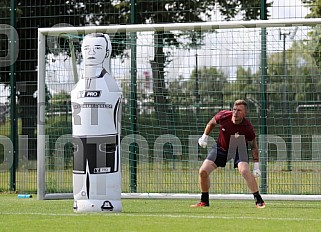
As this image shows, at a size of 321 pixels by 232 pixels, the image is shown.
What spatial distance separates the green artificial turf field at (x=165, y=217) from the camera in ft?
33.8

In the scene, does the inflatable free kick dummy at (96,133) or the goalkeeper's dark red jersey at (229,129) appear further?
the goalkeeper's dark red jersey at (229,129)

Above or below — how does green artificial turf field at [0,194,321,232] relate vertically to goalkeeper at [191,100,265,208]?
below

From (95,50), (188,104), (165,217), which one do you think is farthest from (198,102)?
(165,217)

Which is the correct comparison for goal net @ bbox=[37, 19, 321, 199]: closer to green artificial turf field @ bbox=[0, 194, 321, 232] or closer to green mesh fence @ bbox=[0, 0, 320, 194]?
green mesh fence @ bbox=[0, 0, 320, 194]

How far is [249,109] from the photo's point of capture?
1714 cm

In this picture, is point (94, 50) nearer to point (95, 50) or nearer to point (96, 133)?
point (95, 50)

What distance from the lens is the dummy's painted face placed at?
12.1m

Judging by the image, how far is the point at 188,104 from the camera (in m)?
17.5

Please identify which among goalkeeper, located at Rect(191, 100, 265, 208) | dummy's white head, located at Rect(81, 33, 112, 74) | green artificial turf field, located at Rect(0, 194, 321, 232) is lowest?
green artificial turf field, located at Rect(0, 194, 321, 232)

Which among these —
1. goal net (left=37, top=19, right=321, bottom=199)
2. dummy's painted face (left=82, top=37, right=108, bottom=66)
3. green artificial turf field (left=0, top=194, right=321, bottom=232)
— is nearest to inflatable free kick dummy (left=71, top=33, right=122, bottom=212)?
dummy's painted face (left=82, top=37, right=108, bottom=66)

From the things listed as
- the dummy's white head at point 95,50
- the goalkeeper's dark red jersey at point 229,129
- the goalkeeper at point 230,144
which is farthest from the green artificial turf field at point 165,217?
the dummy's white head at point 95,50

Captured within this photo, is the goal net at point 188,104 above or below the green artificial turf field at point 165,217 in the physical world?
above

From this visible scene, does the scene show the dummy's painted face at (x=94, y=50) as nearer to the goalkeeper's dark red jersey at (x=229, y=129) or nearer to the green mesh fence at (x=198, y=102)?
the goalkeeper's dark red jersey at (x=229, y=129)

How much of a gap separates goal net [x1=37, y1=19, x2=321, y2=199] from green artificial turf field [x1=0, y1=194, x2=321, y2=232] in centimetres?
149
